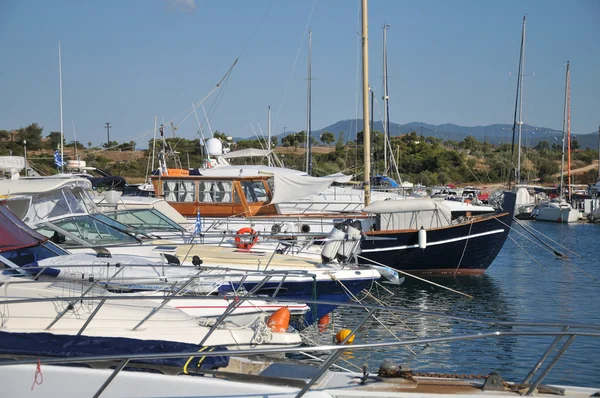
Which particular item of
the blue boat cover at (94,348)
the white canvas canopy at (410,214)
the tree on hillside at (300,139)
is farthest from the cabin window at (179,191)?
the tree on hillside at (300,139)

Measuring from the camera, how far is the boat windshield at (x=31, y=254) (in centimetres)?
923

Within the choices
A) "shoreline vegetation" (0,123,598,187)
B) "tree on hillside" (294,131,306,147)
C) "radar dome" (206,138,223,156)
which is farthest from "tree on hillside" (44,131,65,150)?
"radar dome" (206,138,223,156)

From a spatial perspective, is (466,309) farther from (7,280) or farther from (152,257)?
(7,280)

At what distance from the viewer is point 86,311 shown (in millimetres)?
7266

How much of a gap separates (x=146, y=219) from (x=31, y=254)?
19.1 ft

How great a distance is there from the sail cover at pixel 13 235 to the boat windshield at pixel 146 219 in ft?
16.1

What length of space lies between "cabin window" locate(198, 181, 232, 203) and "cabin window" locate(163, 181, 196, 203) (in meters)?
0.27

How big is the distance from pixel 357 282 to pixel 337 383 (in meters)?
6.43

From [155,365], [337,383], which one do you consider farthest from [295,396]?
[155,365]

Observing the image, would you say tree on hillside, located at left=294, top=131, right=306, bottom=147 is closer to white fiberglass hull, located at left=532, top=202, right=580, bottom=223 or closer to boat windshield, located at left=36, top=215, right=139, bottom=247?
white fiberglass hull, located at left=532, top=202, right=580, bottom=223

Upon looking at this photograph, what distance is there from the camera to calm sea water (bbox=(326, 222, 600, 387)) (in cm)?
1053

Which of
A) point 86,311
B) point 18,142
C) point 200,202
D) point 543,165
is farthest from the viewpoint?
point 543,165

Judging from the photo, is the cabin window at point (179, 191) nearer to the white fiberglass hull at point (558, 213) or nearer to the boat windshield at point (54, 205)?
the boat windshield at point (54, 205)

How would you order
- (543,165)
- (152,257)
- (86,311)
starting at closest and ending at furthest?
(86,311) → (152,257) → (543,165)
